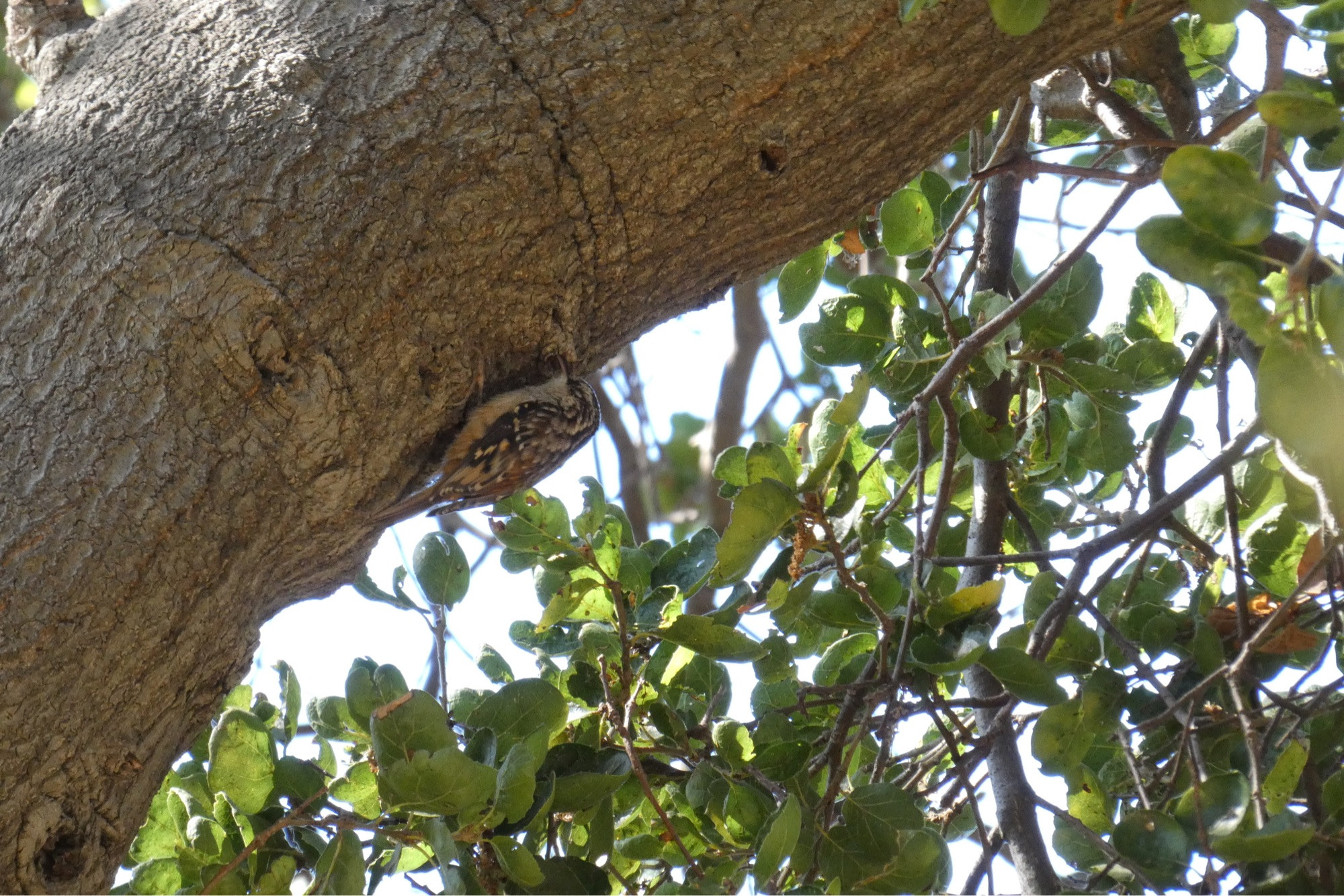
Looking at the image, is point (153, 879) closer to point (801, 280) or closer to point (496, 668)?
point (496, 668)

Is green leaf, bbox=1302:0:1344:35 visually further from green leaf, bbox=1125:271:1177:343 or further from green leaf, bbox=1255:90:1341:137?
green leaf, bbox=1125:271:1177:343

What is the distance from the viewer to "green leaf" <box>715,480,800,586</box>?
6.54 feet

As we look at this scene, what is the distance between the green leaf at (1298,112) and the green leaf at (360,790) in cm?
189

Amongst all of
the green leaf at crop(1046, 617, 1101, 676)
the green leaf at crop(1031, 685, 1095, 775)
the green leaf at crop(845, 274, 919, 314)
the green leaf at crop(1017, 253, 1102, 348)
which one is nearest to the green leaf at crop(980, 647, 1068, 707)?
the green leaf at crop(1031, 685, 1095, 775)

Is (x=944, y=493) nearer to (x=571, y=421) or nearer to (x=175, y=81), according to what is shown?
(x=571, y=421)

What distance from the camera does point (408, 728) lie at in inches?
75.6

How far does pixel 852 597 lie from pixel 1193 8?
4.06 ft

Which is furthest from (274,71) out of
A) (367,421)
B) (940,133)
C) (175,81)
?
(940,133)

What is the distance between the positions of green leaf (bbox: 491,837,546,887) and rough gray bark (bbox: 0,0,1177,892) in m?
0.61

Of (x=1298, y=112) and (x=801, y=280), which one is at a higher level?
(x=801, y=280)

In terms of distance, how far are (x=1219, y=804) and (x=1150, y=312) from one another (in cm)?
136

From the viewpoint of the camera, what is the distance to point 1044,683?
211 cm

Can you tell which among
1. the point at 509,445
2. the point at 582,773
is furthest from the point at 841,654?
the point at 509,445

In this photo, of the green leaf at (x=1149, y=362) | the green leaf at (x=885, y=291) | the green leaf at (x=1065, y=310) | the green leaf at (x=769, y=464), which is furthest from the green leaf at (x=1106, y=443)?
the green leaf at (x=769, y=464)
